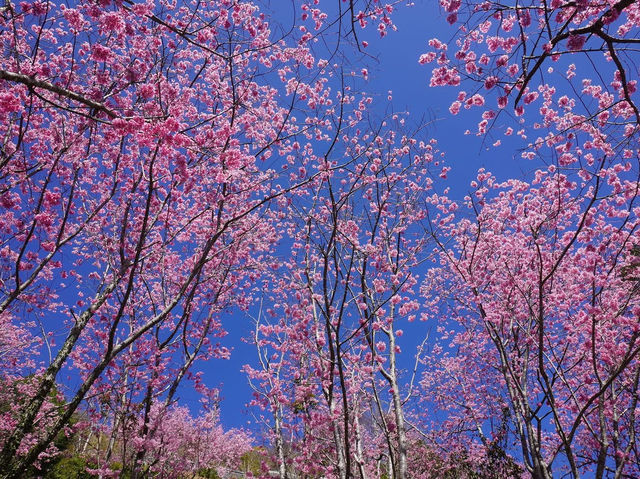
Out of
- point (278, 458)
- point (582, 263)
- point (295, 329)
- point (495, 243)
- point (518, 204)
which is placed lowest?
A: point (278, 458)

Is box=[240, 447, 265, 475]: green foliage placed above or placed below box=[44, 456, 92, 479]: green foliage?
above

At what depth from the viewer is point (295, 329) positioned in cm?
939

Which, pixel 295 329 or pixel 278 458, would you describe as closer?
pixel 295 329

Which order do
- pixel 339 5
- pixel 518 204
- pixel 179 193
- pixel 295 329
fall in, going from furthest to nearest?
1. pixel 518 204
2. pixel 295 329
3. pixel 179 193
4. pixel 339 5

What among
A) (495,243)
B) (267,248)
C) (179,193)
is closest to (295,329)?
(267,248)

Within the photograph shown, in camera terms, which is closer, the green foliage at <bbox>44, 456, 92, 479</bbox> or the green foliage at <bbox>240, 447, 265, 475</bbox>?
the green foliage at <bbox>44, 456, 92, 479</bbox>

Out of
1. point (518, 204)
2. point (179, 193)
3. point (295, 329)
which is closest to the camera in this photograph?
point (179, 193)

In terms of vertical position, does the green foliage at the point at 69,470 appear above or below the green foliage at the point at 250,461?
below

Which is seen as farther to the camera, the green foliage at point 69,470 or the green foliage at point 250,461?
the green foliage at point 250,461

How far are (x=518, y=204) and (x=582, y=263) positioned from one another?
2.41m

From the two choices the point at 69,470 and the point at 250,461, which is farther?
the point at 250,461

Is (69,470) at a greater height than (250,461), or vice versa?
(250,461)

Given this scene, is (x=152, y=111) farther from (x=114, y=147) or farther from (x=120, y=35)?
(x=114, y=147)

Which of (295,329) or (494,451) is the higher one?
(295,329)
